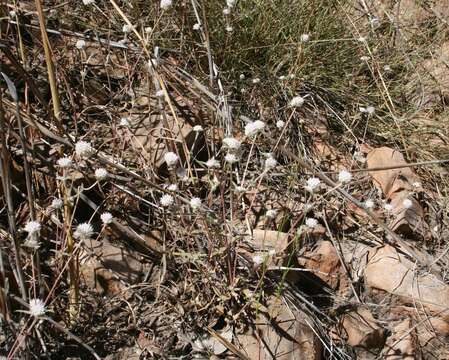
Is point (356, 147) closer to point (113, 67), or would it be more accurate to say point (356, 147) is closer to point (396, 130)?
point (396, 130)

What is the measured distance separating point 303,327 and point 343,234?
1.79ft

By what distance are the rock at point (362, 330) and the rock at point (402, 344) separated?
0.04m

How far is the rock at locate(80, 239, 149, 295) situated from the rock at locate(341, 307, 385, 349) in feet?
2.55

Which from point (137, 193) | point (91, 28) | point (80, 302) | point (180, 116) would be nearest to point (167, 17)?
point (91, 28)

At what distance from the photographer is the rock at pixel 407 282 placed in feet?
6.23

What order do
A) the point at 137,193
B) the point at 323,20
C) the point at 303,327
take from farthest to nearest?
the point at 323,20 < the point at 137,193 < the point at 303,327

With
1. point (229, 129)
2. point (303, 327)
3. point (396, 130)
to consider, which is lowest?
point (303, 327)

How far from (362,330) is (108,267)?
942 millimetres

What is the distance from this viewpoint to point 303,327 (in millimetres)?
1701

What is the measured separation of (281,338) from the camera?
5.45 ft

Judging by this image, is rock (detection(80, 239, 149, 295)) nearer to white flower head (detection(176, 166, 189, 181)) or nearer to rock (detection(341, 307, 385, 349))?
white flower head (detection(176, 166, 189, 181))

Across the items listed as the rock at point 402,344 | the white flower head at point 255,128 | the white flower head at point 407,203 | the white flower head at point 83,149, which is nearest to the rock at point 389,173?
the white flower head at point 407,203

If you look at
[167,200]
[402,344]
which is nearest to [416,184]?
[402,344]

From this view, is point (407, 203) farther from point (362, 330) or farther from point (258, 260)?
point (258, 260)
